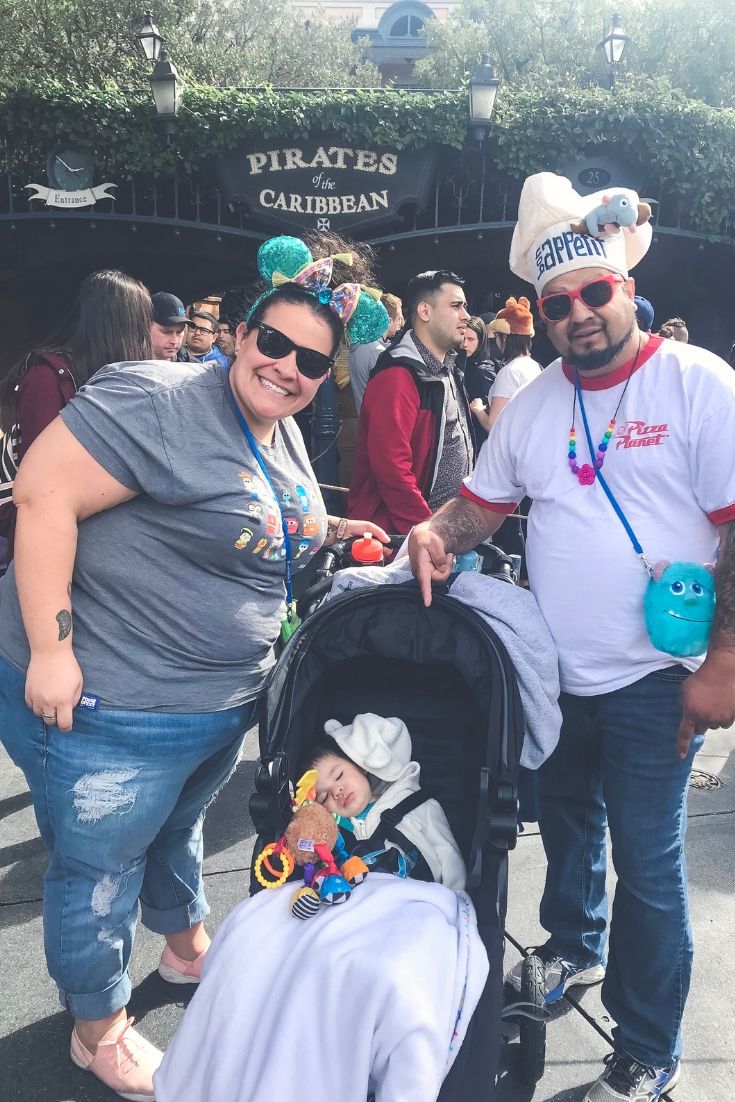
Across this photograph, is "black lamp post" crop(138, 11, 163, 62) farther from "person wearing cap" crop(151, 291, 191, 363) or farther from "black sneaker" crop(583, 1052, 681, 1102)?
"black sneaker" crop(583, 1052, 681, 1102)

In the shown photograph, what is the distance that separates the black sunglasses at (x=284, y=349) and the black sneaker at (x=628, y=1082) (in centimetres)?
188

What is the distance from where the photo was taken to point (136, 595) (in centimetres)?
179

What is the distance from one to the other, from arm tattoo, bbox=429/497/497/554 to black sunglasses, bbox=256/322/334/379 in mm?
594

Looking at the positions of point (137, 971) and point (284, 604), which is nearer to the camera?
point (284, 604)

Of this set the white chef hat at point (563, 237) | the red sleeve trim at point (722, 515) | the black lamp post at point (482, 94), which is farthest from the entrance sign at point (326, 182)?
the red sleeve trim at point (722, 515)

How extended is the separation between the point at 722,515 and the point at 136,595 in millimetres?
1331

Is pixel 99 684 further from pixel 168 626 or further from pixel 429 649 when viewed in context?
pixel 429 649

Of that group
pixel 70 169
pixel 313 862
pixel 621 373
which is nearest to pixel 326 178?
pixel 70 169

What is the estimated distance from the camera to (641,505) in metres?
1.88

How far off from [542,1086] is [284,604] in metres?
1.43

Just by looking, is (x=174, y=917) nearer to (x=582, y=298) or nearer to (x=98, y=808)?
(x=98, y=808)

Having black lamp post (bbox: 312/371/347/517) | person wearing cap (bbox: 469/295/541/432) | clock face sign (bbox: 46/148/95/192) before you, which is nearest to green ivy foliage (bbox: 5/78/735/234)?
clock face sign (bbox: 46/148/95/192)

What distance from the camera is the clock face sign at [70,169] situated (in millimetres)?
8594

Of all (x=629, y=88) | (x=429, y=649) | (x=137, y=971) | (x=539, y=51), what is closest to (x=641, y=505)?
(x=429, y=649)
